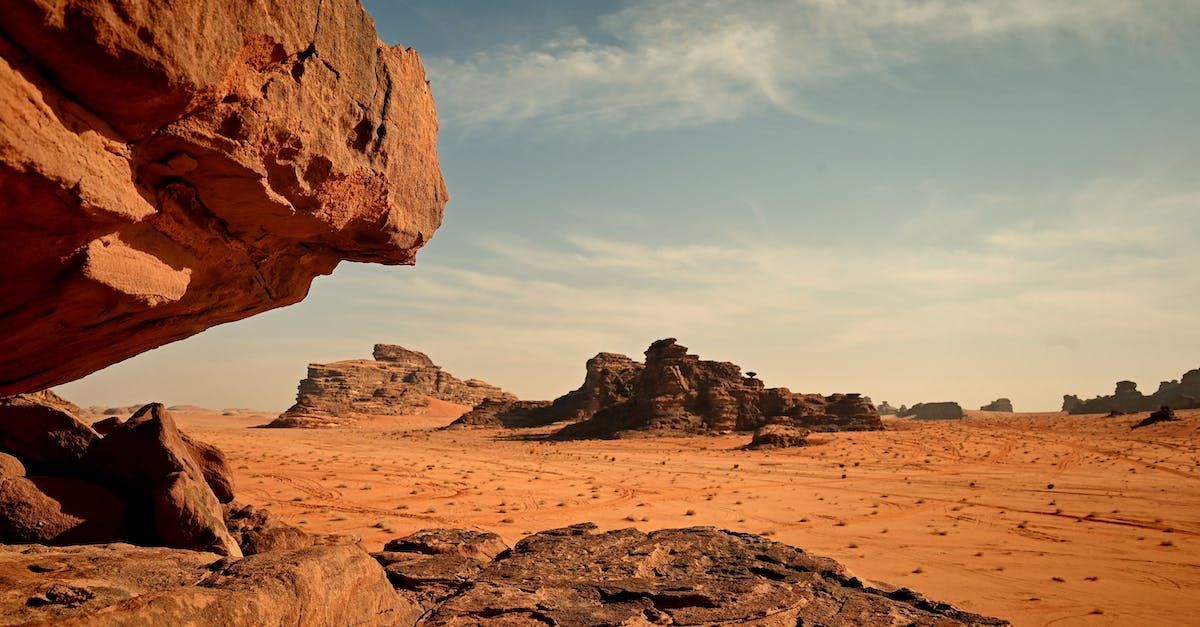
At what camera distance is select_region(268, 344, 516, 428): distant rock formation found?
56500mm

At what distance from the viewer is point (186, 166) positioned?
4305 mm

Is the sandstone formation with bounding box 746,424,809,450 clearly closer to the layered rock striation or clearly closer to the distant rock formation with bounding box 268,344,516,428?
the layered rock striation

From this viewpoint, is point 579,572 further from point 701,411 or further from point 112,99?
point 701,411

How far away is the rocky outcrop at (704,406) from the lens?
41.1m

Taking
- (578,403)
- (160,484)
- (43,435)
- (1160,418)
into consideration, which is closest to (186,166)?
(160,484)

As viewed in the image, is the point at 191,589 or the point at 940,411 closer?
the point at 191,589

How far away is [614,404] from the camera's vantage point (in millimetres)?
46906

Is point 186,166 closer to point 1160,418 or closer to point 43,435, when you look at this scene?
point 43,435

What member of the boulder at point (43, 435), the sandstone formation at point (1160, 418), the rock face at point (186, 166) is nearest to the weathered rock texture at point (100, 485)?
the boulder at point (43, 435)

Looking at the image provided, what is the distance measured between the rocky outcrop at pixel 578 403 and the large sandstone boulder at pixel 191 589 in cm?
4450

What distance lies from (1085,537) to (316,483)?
16.0m

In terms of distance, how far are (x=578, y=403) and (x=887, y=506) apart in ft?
132

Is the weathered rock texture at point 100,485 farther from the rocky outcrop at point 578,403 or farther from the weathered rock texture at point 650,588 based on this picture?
the rocky outcrop at point 578,403

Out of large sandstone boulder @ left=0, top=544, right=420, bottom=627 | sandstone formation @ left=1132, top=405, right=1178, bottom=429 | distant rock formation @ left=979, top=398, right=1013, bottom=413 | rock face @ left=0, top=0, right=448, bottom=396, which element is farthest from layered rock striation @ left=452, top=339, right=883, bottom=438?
distant rock formation @ left=979, top=398, right=1013, bottom=413
